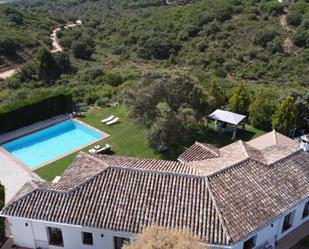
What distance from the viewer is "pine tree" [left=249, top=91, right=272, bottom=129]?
107ft

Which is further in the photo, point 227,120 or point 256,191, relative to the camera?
point 227,120

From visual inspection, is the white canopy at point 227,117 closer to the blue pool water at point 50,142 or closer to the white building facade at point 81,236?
the blue pool water at point 50,142

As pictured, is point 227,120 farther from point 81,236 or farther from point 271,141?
point 81,236

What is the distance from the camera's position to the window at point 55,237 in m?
19.3

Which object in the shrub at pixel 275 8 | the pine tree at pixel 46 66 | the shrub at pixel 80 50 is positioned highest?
the shrub at pixel 275 8

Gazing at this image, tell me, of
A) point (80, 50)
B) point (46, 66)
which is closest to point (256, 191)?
point (46, 66)

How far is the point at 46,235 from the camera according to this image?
63.2 ft

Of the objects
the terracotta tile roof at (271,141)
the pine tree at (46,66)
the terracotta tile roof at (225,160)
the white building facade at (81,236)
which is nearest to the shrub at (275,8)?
the pine tree at (46,66)

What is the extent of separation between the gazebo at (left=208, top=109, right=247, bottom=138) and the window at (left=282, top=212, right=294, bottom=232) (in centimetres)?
1169

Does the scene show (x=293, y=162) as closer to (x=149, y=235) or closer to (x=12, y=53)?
(x=149, y=235)

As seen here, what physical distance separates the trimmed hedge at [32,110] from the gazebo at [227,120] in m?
14.2

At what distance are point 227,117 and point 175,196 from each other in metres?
15.2

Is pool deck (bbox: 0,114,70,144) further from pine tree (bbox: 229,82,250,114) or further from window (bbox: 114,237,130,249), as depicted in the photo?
window (bbox: 114,237,130,249)

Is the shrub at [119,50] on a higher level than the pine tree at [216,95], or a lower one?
lower
